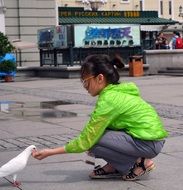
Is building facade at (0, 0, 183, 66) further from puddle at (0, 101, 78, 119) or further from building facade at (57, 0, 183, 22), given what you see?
building facade at (57, 0, 183, 22)

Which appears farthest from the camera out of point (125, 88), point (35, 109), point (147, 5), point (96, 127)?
point (147, 5)

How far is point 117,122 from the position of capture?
230 inches

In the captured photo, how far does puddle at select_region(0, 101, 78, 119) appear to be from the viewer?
11972mm

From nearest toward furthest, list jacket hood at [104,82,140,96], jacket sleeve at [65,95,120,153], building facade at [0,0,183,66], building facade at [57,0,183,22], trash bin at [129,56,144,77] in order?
1. jacket sleeve at [65,95,120,153]
2. jacket hood at [104,82,140,96]
3. trash bin at [129,56,144,77]
4. building facade at [0,0,183,66]
5. building facade at [57,0,183,22]

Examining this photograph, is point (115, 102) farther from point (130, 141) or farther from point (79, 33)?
point (79, 33)

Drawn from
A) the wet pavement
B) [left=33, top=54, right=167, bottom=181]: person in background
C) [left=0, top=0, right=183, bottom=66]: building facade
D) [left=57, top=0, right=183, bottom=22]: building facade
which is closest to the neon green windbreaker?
[left=33, top=54, right=167, bottom=181]: person in background

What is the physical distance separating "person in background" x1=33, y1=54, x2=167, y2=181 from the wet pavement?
299mm

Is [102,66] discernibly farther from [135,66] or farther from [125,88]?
[135,66]

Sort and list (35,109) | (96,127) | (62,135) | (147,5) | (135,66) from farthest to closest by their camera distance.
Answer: (147,5), (135,66), (35,109), (62,135), (96,127)

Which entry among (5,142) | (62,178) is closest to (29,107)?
(5,142)

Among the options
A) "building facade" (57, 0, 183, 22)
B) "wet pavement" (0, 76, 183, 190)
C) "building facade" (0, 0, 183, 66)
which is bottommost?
"wet pavement" (0, 76, 183, 190)

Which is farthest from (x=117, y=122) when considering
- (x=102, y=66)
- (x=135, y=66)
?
(x=135, y=66)

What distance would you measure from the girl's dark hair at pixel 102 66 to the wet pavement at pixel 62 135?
1.09m

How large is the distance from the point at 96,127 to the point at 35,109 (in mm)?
7737
